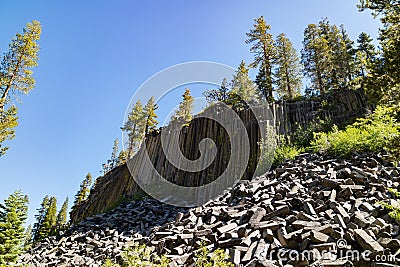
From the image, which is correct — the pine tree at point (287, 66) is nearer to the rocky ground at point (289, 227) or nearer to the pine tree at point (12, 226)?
the rocky ground at point (289, 227)

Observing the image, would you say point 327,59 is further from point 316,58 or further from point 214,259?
point 214,259

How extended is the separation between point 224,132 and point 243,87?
9.74 meters

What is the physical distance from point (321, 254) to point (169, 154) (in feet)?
43.0

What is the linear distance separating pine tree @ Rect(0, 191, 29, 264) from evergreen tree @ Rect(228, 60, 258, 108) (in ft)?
48.6

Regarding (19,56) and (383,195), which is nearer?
(383,195)

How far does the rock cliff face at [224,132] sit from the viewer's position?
41.9 feet

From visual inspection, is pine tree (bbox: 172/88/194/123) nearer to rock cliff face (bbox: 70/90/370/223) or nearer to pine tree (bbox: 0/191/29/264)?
rock cliff face (bbox: 70/90/370/223)

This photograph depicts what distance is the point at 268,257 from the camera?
15.2ft

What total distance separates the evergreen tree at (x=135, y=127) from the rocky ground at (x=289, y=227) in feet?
63.1

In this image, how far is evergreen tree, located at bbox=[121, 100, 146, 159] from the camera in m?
29.5

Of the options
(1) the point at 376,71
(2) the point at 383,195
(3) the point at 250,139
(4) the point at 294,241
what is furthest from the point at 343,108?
(4) the point at 294,241

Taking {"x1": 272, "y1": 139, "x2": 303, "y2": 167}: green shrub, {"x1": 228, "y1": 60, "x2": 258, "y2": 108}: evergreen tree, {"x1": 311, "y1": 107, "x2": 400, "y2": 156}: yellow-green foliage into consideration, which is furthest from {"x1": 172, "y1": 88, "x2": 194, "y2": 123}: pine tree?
{"x1": 311, "y1": 107, "x2": 400, "y2": 156}: yellow-green foliage

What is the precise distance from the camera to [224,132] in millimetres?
14297

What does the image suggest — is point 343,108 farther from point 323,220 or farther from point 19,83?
point 19,83
